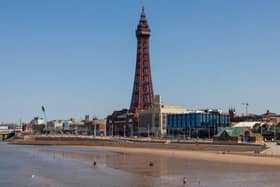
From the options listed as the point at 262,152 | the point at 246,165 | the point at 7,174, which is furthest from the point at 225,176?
the point at 262,152

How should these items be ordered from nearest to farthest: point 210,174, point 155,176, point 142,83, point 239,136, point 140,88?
1. point 155,176
2. point 210,174
3. point 239,136
4. point 140,88
5. point 142,83

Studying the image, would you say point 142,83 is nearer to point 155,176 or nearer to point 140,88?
point 140,88

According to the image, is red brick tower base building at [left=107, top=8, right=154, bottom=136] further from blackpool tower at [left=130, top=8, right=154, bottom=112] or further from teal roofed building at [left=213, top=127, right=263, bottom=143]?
teal roofed building at [left=213, top=127, right=263, bottom=143]

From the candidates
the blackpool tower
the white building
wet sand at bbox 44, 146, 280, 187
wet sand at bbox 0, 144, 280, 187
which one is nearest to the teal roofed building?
wet sand at bbox 44, 146, 280, 187

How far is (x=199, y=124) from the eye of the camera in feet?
396

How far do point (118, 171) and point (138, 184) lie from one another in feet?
31.0

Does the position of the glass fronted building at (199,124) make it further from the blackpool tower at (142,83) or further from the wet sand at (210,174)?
the wet sand at (210,174)

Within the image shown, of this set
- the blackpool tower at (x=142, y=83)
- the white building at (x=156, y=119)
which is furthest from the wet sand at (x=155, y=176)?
the blackpool tower at (x=142, y=83)

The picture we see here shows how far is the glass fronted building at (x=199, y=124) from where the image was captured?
4646 inches

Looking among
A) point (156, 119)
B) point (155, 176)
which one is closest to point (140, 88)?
point (156, 119)

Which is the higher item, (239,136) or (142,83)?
(142,83)

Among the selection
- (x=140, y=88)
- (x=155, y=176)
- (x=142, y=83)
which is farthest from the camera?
(x=142, y=83)

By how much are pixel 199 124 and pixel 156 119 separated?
54.6 ft

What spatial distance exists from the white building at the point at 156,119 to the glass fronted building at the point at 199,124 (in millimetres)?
5605
